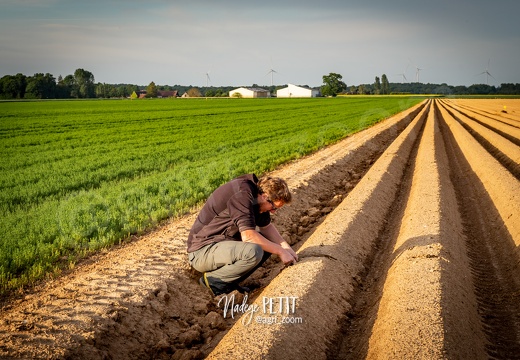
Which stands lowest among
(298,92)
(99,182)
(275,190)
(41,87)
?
(99,182)

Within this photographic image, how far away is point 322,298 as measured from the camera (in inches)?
203

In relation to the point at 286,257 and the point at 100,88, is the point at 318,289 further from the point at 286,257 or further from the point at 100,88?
the point at 100,88

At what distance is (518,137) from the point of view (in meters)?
19.8

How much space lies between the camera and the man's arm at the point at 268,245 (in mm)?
4918

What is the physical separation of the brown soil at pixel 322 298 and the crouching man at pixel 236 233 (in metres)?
0.38

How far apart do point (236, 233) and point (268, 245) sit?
0.48m

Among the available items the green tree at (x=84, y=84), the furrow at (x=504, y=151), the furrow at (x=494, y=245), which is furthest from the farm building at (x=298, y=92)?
the furrow at (x=494, y=245)

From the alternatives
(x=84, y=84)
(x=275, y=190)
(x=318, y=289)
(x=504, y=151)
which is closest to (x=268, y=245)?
(x=275, y=190)

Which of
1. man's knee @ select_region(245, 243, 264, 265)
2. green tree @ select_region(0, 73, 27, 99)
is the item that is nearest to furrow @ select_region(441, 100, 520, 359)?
man's knee @ select_region(245, 243, 264, 265)

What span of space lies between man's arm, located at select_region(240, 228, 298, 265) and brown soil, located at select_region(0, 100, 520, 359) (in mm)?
242

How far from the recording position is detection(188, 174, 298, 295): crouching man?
4895 mm

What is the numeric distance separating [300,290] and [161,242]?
2.72 meters

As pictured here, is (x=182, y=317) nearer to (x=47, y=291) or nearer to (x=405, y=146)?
(x=47, y=291)

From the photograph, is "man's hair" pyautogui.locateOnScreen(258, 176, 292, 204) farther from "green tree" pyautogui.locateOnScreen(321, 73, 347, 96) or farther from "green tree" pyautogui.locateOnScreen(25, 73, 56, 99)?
"green tree" pyautogui.locateOnScreen(321, 73, 347, 96)
